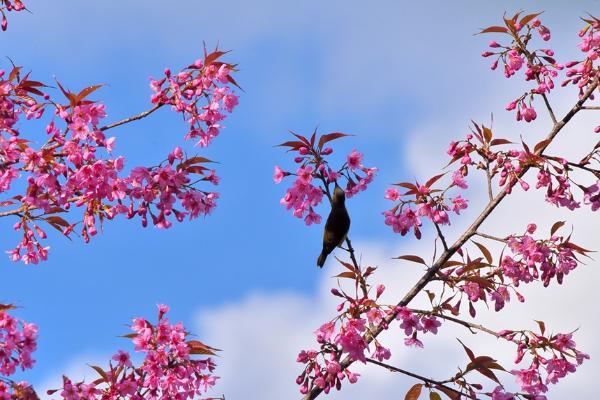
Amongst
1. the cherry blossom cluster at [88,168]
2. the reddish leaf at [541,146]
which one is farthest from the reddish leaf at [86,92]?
the reddish leaf at [541,146]

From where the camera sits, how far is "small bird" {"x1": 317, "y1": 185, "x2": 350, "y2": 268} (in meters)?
4.97

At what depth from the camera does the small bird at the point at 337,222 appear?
497 cm

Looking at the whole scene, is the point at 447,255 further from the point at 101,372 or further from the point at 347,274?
the point at 101,372

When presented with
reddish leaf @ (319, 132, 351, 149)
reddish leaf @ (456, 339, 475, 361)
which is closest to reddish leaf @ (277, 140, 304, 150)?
reddish leaf @ (319, 132, 351, 149)

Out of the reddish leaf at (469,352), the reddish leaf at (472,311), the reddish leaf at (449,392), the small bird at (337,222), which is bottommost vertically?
the reddish leaf at (449,392)

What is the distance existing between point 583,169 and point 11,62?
175 inches

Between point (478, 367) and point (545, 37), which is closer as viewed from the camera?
point (478, 367)

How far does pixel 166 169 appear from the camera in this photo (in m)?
5.28

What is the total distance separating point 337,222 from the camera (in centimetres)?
500

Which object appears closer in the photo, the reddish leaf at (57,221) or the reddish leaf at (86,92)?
the reddish leaf at (86,92)

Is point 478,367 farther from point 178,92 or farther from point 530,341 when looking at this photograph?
point 178,92

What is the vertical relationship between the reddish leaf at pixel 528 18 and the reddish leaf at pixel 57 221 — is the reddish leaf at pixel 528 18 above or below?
above

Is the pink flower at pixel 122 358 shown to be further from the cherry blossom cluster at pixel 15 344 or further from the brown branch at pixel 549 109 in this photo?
the brown branch at pixel 549 109

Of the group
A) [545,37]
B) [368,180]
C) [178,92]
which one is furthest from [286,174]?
[545,37]
